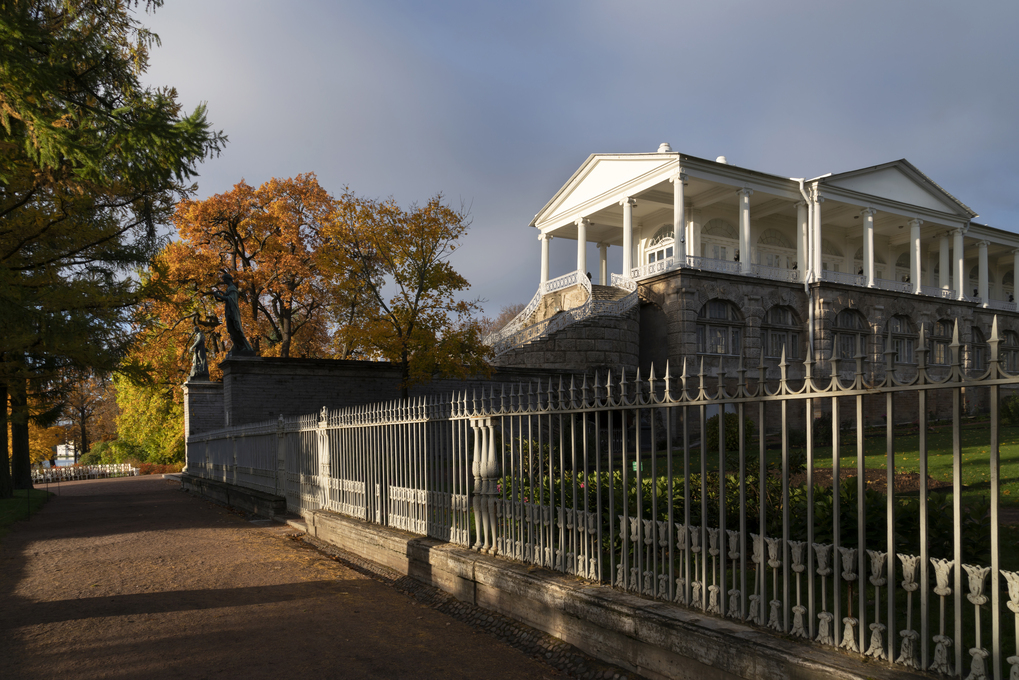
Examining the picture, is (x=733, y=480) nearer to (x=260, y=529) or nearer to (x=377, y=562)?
(x=377, y=562)

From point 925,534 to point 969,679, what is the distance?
59 cm

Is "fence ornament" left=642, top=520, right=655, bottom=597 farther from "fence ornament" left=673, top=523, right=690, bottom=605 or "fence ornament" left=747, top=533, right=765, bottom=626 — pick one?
"fence ornament" left=747, top=533, right=765, bottom=626

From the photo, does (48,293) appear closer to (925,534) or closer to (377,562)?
(377,562)

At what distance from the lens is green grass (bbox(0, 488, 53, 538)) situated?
41.1ft

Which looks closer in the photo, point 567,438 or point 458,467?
point 458,467

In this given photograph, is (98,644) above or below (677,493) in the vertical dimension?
below

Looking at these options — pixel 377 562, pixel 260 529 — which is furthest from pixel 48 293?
pixel 377 562

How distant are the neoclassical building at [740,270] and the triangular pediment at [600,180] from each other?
0.07m

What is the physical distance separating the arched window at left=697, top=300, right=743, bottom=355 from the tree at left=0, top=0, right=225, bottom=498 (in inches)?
823

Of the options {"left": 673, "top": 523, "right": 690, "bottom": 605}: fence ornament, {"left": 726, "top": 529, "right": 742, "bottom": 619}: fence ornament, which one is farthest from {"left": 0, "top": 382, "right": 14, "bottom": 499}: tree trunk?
{"left": 726, "top": 529, "right": 742, "bottom": 619}: fence ornament

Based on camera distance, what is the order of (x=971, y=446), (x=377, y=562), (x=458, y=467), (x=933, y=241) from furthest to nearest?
1. (x=933, y=241)
2. (x=971, y=446)
3. (x=377, y=562)
4. (x=458, y=467)

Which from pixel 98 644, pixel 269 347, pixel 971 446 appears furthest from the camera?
pixel 269 347

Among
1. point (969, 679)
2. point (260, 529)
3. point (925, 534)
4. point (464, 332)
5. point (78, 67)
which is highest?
point (78, 67)

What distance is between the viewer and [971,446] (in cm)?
1444
